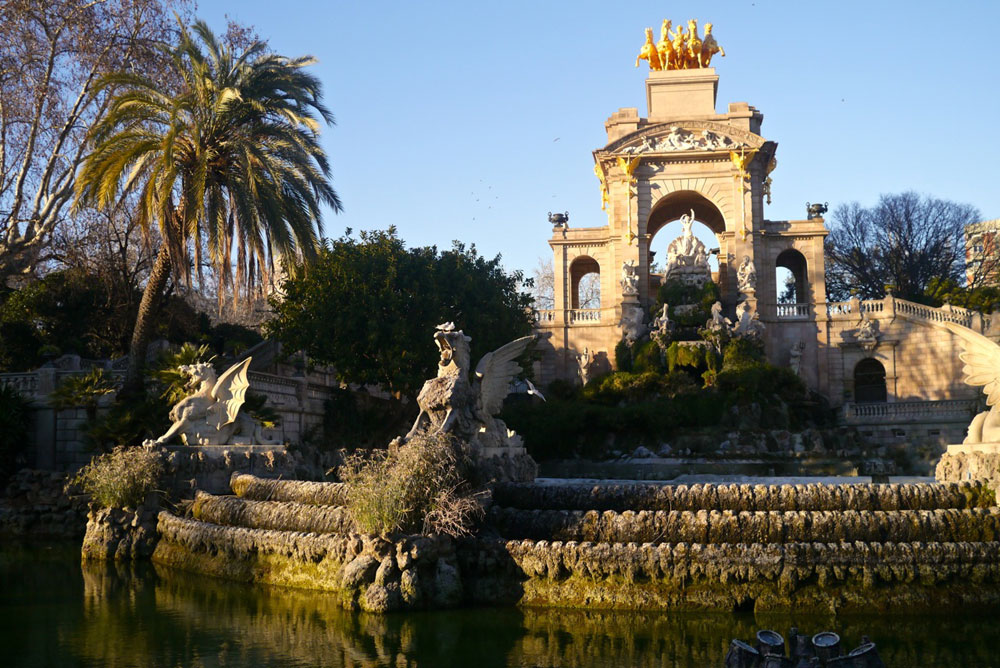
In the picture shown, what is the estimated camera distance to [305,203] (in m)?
21.6

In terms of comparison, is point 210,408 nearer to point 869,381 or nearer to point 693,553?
point 693,553

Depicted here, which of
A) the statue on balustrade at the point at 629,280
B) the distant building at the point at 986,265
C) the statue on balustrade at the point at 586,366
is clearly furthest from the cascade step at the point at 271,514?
the distant building at the point at 986,265

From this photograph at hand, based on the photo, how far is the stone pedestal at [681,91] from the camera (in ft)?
140

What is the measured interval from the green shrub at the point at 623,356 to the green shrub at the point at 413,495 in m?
24.7

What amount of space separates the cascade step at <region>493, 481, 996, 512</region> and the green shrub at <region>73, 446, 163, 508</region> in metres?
7.02

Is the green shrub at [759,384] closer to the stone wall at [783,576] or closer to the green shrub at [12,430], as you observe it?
the stone wall at [783,576]

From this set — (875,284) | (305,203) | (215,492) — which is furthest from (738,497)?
(875,284)

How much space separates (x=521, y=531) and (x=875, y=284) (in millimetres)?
40051

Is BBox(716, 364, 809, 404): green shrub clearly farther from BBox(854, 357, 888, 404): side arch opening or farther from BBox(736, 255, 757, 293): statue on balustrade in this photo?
BBox(854, 357, 888, 404): side arch opening

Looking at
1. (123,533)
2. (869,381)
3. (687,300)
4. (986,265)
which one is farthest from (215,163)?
(986,265)

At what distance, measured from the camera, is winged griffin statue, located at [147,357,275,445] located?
625 inches

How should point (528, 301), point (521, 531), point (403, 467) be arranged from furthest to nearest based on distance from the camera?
point (528, 301)
point (521, 531)
point (403, 467)

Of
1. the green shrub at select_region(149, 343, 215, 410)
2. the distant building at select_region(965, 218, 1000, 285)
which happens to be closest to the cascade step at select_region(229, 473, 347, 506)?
the green shrub at select_region(149, 343, 215, 410)

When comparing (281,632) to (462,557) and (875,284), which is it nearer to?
(462,557)
